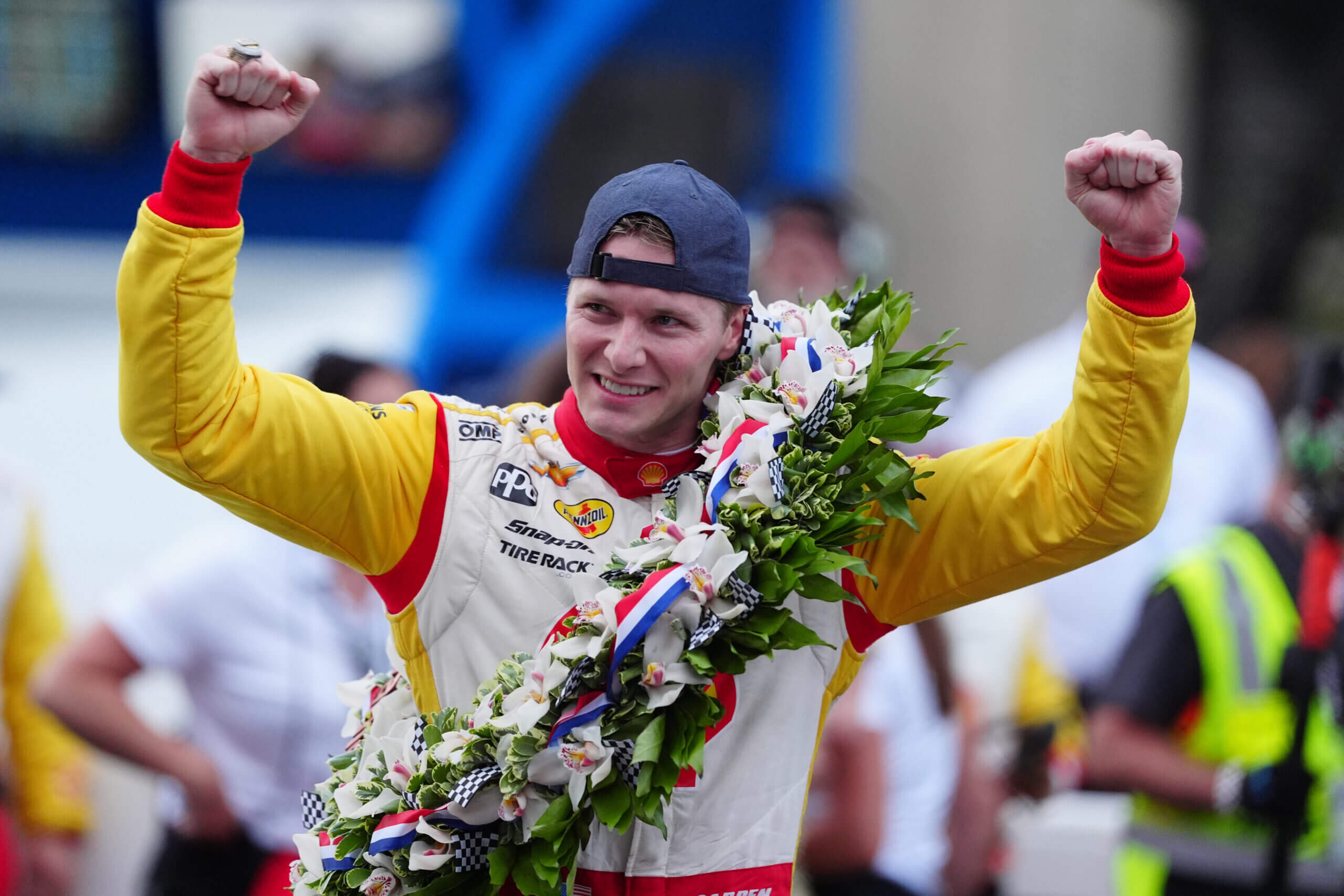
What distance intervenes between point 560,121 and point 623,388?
684 cm

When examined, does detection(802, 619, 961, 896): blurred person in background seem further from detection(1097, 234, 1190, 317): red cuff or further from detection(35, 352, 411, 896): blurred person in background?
detection(1097, 234, 1190, 317): red cuff

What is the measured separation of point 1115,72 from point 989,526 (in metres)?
10.1

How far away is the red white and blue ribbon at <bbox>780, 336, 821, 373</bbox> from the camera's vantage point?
288 centimetres

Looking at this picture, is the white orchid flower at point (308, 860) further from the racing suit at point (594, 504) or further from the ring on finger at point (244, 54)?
the ring on finger at point (244, 54)

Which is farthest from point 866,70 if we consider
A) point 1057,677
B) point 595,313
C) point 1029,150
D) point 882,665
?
point 595,313

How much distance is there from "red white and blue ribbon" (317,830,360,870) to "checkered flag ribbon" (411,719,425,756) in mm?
186

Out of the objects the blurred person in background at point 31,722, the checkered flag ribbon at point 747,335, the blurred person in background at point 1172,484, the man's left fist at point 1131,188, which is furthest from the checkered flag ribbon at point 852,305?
the blurred person in background at point 31,722

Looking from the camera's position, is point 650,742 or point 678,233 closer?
point 650,742

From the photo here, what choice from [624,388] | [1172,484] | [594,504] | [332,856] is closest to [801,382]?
[624,388]

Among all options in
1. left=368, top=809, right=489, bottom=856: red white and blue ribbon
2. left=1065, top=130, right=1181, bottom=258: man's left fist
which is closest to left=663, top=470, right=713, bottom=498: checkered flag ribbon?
left=368, top=809, right=489, bottom=856: red white and blue ribbon

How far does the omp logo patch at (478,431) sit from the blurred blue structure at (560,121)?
19.8 feet

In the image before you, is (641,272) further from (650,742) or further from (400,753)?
(400,753)

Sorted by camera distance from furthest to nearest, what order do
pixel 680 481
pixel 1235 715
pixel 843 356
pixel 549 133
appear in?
pixel 549 133 → pixel 1235 715 → pixel 843 356 → pixel 680 481

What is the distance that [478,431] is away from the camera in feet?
9.36
